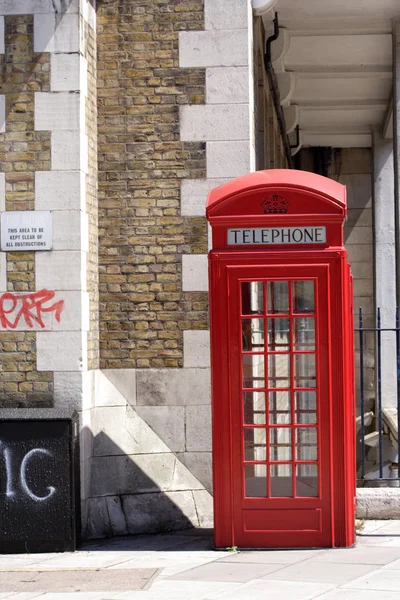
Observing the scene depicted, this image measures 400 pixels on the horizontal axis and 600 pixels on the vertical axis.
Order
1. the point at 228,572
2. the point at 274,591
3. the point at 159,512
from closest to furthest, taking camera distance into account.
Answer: the point at 274,591 < the point at 228,572 < the point at 159,512

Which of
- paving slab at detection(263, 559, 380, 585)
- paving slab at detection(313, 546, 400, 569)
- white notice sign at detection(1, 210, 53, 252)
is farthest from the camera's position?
white notice sign at detection(1, 210, 53, 252)

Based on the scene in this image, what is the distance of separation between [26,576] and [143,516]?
1839mm

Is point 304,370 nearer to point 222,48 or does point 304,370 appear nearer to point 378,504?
point 378,504

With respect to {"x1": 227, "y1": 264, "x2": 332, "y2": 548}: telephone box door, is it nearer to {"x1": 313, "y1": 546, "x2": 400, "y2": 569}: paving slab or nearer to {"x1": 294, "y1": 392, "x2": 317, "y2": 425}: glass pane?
{"x1": 294, "y1": 392, "x2": 317, "y2": 425}: glass pane

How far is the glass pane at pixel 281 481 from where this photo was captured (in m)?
7.81

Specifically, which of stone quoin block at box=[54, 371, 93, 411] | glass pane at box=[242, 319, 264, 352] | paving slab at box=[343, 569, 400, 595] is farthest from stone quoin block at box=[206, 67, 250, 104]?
paving slab at box=[343, 569, 400, 595]

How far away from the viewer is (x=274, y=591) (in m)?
6.42

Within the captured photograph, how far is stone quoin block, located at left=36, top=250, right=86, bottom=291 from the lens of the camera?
344 inches

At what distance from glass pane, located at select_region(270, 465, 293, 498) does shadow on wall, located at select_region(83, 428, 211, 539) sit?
1383 millimetres

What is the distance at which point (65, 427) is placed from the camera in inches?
328

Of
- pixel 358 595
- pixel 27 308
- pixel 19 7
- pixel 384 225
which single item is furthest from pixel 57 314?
pixel 384 225

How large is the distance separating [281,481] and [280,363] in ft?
2.74

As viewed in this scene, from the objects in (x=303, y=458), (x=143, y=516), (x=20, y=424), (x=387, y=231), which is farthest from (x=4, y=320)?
(x=387, y=231)

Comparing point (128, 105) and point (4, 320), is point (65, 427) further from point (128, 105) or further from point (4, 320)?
point (128, 105)
